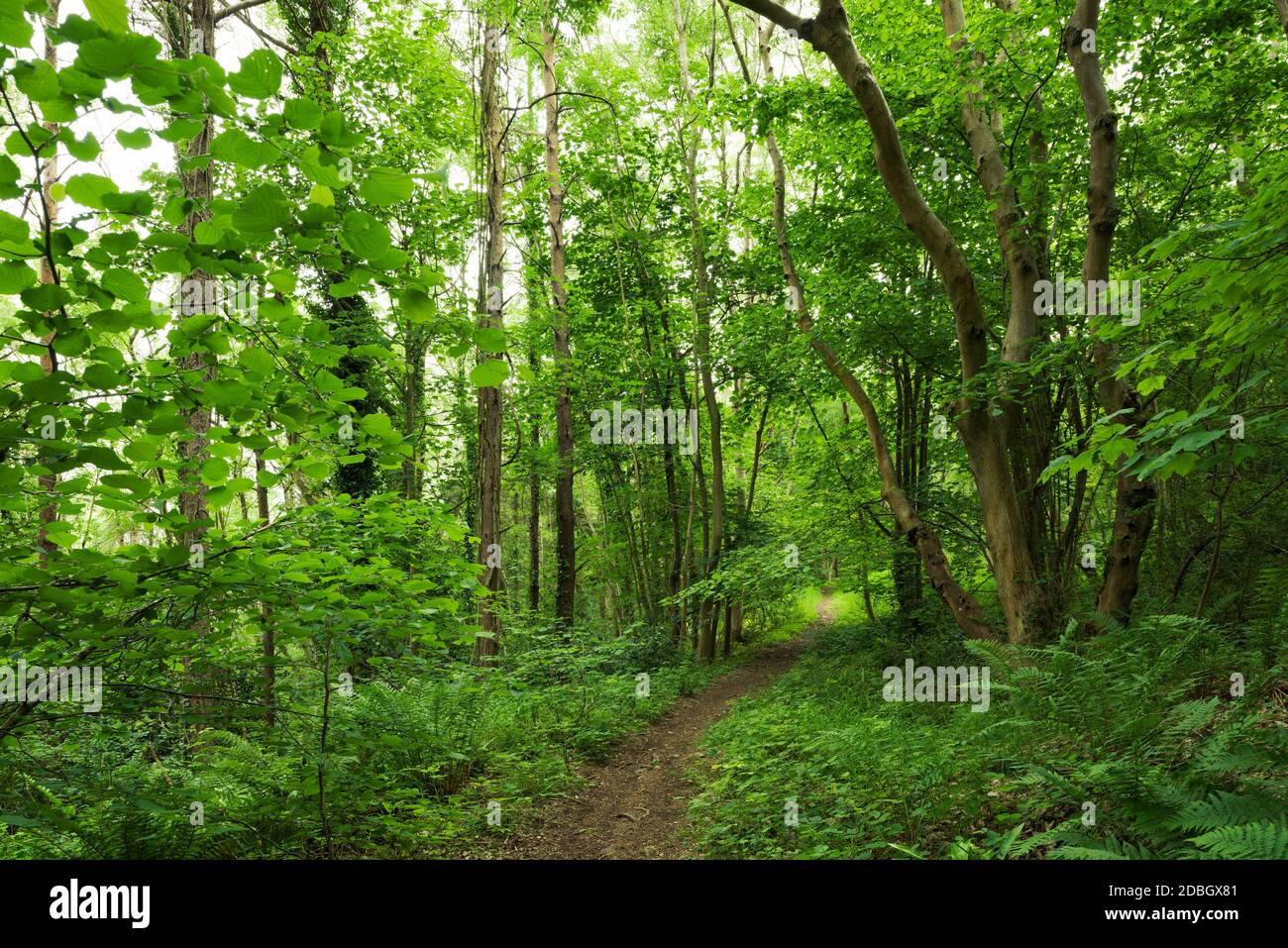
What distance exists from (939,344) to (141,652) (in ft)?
33.7

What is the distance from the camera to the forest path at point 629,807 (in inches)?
200

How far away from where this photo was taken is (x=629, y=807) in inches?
241

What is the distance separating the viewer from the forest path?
5090mm

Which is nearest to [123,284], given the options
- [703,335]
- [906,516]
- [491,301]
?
[491,301]

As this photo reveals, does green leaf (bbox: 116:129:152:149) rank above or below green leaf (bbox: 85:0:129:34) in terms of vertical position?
below

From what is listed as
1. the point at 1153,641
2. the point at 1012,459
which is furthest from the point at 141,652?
the point at 1012,459

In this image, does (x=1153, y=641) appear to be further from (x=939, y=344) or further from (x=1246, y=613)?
(x=939, y=344)

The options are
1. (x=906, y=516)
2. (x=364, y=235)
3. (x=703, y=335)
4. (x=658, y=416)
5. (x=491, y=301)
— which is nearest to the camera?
(x=364, y=235)

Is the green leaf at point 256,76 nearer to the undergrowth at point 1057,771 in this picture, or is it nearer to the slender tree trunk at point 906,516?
the undergrowth at point 1057,771

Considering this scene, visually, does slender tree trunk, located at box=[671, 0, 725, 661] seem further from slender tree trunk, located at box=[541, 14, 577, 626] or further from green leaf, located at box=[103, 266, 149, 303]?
green leaf, located at box=[103, 266, 149, 303]

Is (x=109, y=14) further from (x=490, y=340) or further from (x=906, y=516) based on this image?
(x=906, y=516)

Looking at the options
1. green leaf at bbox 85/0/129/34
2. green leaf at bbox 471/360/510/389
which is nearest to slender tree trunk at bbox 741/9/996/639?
green leaf at bbox 471/360/510/389

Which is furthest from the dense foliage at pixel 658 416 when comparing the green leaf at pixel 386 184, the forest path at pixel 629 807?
the forest path at pixel 629 807
